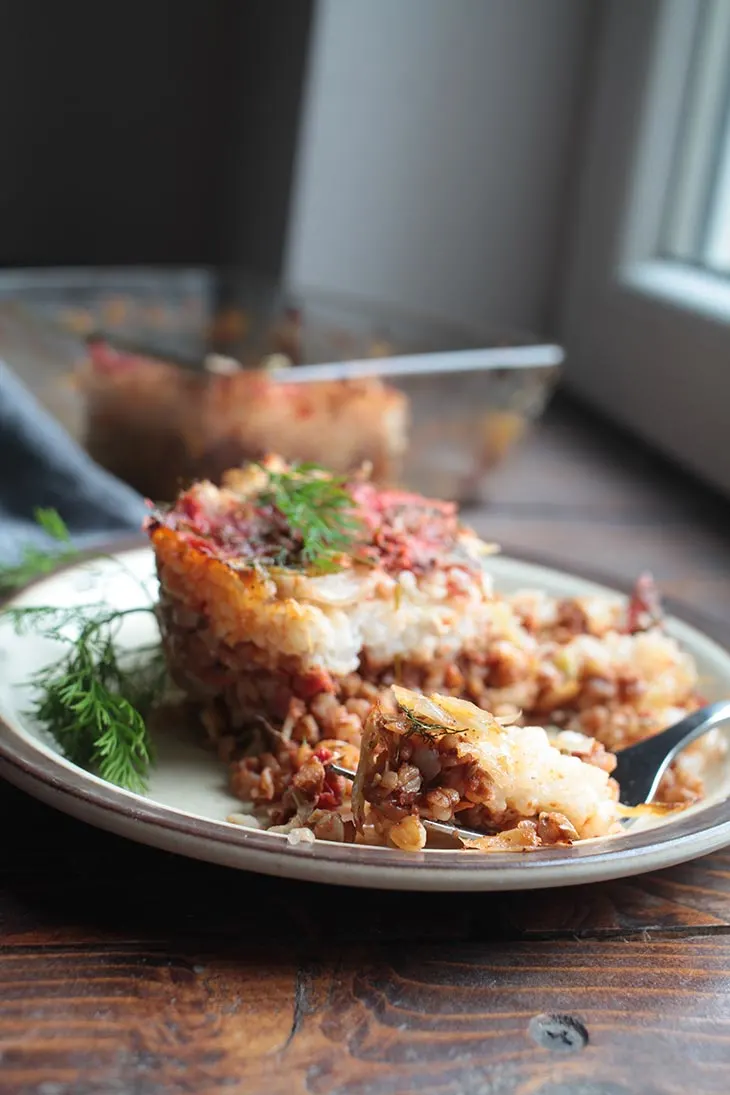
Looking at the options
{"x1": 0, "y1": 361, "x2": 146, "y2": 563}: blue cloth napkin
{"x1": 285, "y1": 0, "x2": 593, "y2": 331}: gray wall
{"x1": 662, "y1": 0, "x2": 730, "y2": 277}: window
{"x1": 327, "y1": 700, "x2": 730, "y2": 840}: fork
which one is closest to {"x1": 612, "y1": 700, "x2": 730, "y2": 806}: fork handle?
{"x1": 327, "y1": 700, "x2": 730, "y2": 840}: fork

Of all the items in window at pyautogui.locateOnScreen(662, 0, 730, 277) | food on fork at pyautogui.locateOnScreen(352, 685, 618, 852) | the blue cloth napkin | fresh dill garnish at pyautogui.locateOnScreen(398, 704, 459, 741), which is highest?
window at pyautogui.locateOnScreen(662, 0, 730, 277)

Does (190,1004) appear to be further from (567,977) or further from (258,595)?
(258,595)

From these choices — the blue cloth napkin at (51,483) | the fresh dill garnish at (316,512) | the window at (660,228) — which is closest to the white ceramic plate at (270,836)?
the fresh dill garnish at (316,512)

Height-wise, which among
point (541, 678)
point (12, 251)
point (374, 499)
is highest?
point (374, 499)

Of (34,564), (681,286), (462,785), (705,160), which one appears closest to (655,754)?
(462,785)

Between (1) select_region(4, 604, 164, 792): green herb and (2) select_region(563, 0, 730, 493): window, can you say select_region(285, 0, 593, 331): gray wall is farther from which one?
(1) select_region(4, 604, 164, 792): green herb

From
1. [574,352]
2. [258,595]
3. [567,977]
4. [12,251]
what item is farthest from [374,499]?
[12,251]
